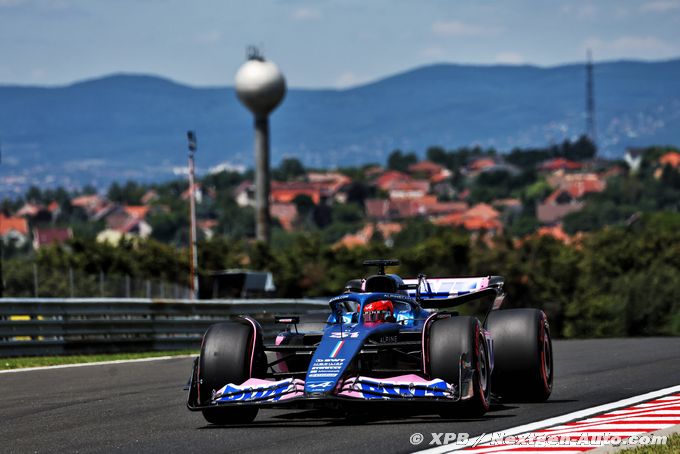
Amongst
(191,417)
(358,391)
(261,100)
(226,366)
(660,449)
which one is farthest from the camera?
(261,100)

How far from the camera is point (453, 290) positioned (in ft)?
46.9

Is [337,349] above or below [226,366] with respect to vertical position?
above

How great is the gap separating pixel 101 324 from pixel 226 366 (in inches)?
469

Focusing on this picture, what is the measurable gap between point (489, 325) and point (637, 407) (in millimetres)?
1719

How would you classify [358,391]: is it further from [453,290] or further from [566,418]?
[453,290]

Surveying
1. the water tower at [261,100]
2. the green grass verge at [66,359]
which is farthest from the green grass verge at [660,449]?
the water tower at [261,100]

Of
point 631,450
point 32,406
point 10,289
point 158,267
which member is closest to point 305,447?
point 631,450

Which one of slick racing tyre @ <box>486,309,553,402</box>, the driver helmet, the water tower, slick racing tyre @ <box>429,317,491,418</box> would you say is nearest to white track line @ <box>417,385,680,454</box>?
slick racing tyre @ <box>429,317,491,418</box>

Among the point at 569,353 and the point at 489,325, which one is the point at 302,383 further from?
the point at 569,353

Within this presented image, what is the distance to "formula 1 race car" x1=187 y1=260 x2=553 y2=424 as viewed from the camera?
10883 millimetres

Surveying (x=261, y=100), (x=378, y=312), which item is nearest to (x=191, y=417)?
(x=378, y=312)

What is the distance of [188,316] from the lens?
25922 mm

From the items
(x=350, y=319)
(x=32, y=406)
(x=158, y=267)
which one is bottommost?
(x=158, y=267)

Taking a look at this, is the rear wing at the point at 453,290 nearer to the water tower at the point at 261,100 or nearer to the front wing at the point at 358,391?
the front wing at the point at 358,391
